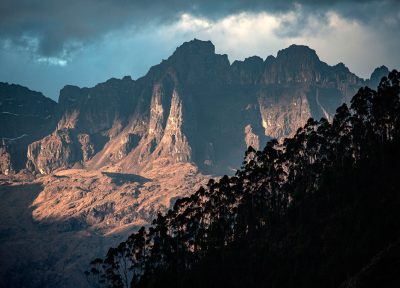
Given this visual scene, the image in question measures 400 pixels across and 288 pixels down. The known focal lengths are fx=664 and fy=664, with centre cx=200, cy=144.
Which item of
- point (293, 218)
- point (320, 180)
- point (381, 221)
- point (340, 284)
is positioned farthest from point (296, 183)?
point (340, 284)

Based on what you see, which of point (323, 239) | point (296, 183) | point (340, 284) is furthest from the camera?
point (296, 183)

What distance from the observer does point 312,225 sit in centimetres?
14412

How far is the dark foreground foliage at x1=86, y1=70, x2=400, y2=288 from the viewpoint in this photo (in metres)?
117

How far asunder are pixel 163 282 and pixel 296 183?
4934cm

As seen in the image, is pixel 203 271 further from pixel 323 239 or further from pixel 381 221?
pixel 381 221

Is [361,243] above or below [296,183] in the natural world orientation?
below

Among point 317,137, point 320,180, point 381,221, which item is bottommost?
point 381,221

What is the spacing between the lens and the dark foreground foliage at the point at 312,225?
385 feet

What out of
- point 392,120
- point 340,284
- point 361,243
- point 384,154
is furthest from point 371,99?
point 340,284

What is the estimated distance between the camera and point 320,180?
16875cm

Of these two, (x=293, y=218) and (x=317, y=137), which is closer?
(x=293, y=218)

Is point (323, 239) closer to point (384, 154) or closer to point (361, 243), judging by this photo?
point (361, 243)

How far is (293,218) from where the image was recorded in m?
157

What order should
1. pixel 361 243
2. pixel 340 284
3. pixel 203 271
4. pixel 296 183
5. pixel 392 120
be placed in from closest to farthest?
pixel 340 284, pixel 361 243, pixel 203 271, pixel 392 120, pixel 296 183
